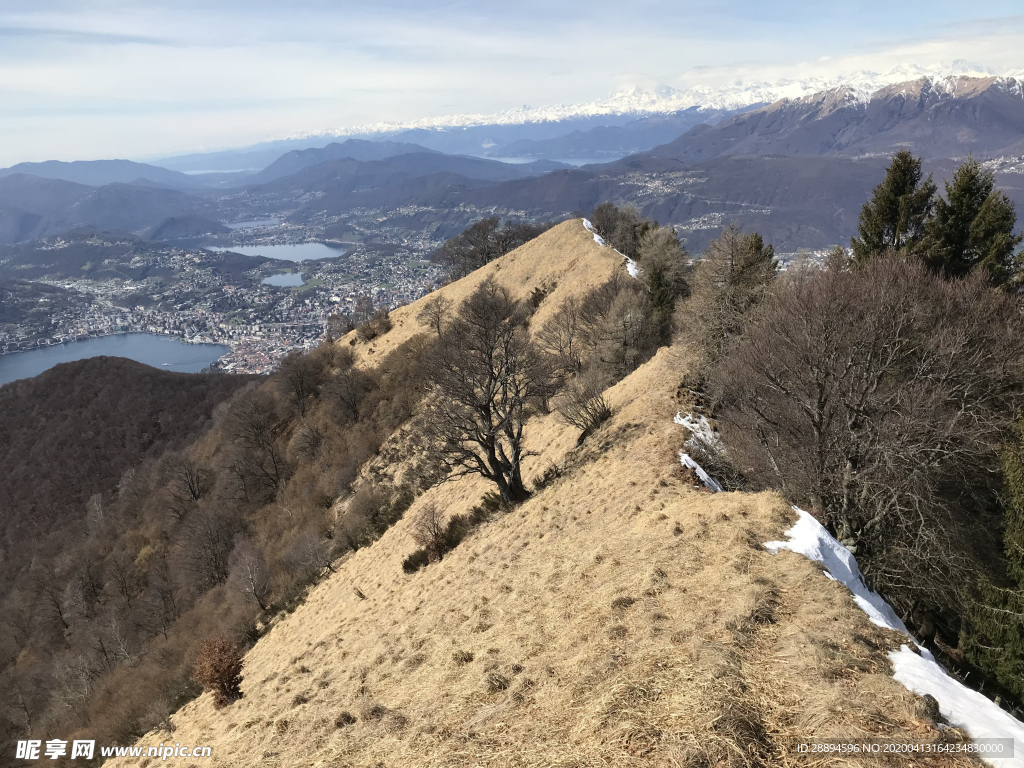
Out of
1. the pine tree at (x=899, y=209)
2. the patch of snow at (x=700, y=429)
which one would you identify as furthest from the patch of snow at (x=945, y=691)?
the pine tree at (x=899, y=209)

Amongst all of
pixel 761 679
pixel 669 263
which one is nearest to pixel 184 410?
pixel 669 263

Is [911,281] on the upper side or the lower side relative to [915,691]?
upper

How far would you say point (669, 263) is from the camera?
1416 inches

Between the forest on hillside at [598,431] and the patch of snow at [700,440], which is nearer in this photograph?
the forest on hillside at [598,431]

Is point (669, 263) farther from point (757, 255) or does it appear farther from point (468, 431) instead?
point (468, 431)

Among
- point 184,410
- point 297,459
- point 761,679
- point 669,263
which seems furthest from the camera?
point 184,410

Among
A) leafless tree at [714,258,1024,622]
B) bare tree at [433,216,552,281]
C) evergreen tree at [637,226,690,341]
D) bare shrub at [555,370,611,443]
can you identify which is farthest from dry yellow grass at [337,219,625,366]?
leafless tree at [714,258,1024,622]

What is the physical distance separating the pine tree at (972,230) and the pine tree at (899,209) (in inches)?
34.1

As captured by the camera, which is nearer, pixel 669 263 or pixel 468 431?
pixel 468 431

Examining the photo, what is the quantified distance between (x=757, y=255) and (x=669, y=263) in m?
11.4

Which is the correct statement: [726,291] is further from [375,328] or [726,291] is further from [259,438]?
[259,438]

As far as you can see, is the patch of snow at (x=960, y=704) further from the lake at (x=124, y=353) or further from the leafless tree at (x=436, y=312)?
the lake at (x=124, y=353)

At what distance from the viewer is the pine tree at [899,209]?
87.1 ft

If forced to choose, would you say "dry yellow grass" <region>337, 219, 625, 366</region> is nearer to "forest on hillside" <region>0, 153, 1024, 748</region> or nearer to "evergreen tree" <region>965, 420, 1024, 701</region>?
"forest on hillside" <region>0, 153, 1024, 748</region>
